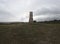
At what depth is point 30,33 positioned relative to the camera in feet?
15.7

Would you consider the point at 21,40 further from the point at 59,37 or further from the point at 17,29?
the point at 59,37

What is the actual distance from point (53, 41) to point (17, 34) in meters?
1.18

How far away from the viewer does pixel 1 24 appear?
16.5ft

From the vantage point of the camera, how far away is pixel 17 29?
490cm

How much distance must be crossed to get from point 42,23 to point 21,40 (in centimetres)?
95

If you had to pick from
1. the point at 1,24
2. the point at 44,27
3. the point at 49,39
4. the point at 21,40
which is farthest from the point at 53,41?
the point at 1,24

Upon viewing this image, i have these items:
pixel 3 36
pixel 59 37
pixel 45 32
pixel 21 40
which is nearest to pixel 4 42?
pixel 3 36

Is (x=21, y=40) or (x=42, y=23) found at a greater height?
(x=42, y=23)

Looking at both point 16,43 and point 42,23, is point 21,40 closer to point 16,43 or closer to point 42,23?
→ point 16,43

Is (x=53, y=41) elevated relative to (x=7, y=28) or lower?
lower

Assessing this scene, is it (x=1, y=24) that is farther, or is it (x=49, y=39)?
(x=1, y=24)

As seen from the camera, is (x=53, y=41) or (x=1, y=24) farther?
(x=1, y=24)

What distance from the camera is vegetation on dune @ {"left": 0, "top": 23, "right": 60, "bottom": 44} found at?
4.62 meters

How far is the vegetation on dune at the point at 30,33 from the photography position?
462cm
